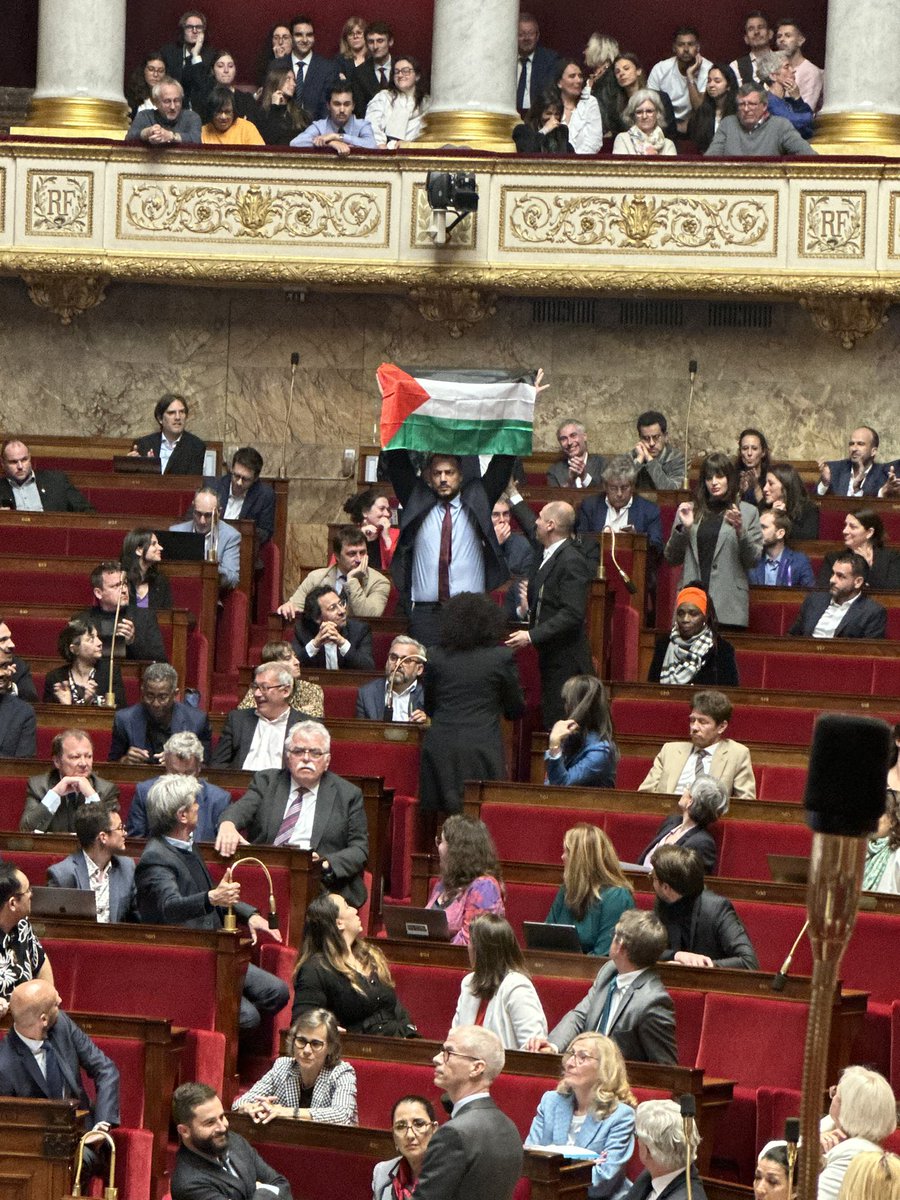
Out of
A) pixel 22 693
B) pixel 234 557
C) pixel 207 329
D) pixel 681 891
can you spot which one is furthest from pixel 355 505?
pixel 681 891

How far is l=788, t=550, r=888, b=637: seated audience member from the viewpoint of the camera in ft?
27.4

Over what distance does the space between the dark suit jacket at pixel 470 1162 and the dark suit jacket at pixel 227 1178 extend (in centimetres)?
67

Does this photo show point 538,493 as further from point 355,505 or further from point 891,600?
point 891,600

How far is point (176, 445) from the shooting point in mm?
10727

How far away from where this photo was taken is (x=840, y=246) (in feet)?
37.1

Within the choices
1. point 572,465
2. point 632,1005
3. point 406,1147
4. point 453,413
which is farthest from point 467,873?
point 572,465

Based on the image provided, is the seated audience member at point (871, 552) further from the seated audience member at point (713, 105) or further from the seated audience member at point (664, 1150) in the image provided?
the seated audience member at point (664, 1150)

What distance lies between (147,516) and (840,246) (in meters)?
3.51

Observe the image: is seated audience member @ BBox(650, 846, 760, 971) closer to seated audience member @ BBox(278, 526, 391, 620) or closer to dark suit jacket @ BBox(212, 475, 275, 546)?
seated audience member @ BBox(278, 526, 391, 620)

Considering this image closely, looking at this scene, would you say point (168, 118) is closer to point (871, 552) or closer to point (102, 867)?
point (871, 552)

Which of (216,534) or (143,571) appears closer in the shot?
(143,571)

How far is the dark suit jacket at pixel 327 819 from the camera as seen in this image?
688 centimetres

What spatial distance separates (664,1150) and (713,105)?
837cm

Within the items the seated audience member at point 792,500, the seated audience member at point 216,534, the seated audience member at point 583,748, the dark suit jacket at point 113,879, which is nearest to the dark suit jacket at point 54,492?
the seated audience member at point 216,534
